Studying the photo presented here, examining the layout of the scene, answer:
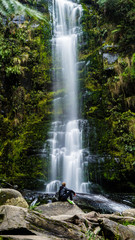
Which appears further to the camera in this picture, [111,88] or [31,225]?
[111,88]

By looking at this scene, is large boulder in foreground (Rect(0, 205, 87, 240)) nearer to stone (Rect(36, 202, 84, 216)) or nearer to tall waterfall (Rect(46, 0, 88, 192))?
stone (Rect(36, 202, 84, 216))

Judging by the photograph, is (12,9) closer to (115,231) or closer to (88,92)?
(115,231)

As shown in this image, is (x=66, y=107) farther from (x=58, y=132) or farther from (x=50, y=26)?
(x=50, y=26)

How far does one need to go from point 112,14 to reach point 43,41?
593 cm

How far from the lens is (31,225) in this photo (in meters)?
2.75

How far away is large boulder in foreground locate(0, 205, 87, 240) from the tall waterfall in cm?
650

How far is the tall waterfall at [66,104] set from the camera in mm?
9867

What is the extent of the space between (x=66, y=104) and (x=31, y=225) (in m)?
11.6

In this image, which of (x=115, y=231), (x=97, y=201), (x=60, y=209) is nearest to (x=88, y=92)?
(x=97, y=201)

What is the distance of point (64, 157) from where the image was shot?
10352 millimetres

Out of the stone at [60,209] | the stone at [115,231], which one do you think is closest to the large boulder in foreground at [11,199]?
the stone at [60,209]

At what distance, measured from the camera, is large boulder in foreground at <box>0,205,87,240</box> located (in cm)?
257

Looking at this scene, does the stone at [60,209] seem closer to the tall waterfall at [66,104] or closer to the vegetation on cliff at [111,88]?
the tall waterfall at [66,104]

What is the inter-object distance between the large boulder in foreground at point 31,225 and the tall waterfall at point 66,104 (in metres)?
6.50
